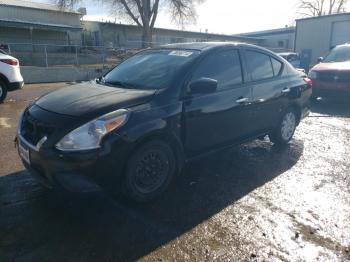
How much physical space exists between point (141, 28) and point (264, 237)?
3588 cm

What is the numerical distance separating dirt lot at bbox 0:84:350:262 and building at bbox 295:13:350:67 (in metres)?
18.3

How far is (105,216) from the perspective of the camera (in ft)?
10.4

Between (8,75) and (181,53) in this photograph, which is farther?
(8,75)

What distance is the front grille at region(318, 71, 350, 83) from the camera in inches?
347

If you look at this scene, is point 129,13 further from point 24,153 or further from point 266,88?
point 24,153

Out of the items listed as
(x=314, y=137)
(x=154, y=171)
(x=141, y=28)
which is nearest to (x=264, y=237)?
(x=154, y=171)

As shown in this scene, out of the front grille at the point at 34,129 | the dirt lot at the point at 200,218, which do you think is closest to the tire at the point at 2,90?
the dirt lot at the point at 200,218

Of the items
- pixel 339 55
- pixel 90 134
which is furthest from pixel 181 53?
pixel 339 55

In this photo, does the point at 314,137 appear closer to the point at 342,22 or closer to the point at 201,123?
the point at 201,123

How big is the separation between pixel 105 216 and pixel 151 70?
1.86 m

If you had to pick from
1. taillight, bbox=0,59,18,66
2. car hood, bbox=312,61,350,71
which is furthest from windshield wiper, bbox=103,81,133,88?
car hood, bbox=312,61,350,71

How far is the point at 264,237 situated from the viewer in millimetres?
2900

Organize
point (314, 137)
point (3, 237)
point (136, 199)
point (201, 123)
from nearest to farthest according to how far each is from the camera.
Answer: point (3, 237) → point (136, 199) → point (201, 123) → point (314, 137)

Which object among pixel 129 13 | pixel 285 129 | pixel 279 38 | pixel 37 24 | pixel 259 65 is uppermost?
pixel 129 13
